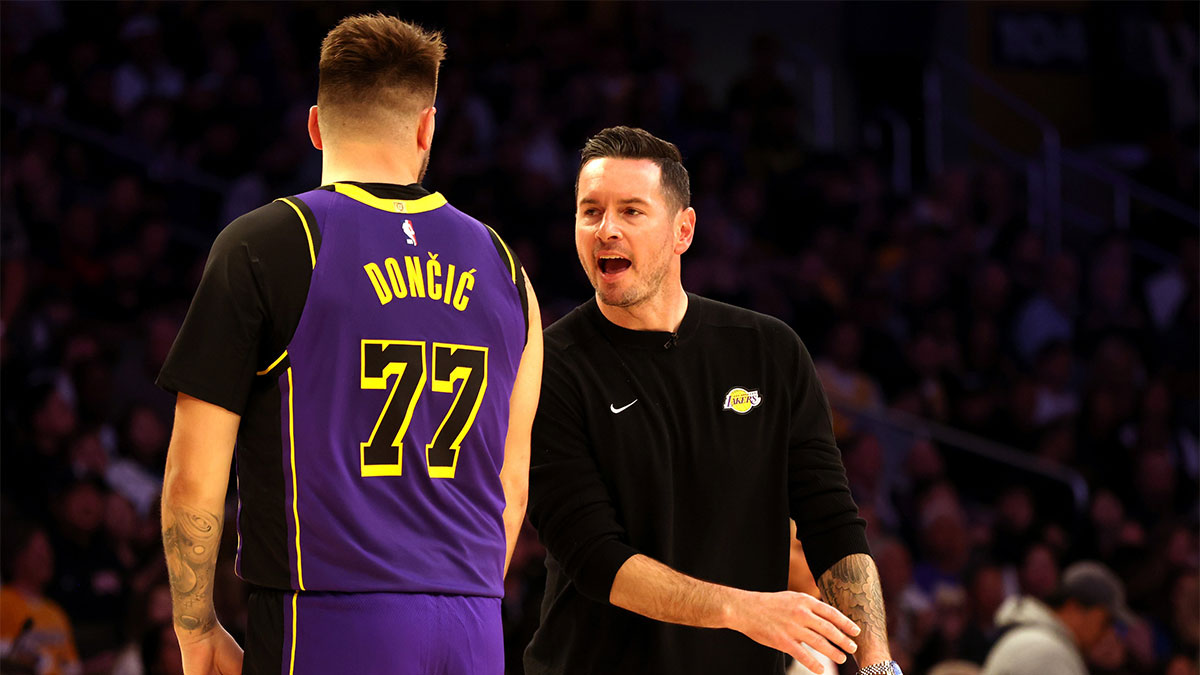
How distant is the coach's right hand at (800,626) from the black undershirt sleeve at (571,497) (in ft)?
1.27

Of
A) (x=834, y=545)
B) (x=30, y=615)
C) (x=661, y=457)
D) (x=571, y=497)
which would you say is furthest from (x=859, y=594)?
(x=30, y=615)

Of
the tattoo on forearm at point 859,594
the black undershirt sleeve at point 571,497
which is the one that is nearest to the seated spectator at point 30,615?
the black undershirt sleeve at point 571,497

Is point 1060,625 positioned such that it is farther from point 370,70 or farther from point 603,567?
point 370,70

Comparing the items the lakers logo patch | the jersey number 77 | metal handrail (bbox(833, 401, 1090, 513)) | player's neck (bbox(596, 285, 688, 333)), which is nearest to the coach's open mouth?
player's neck (bbox(596, 285, 688, 333))

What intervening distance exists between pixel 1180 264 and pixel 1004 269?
1.90 m

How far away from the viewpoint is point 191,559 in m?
2.79

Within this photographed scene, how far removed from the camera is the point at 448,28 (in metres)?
12.5

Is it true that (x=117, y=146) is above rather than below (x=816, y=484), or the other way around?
above

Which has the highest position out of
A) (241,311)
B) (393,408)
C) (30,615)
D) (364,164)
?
(364,164)

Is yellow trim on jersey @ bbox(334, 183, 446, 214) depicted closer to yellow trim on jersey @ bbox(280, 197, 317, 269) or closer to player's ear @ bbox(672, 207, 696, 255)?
yellow trim on jersey @ bbox(280, 197, 317, 269)

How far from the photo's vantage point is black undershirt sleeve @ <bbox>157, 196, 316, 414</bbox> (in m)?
2.75

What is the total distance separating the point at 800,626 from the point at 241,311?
4.66 ft

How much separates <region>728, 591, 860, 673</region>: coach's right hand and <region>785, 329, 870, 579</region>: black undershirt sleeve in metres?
0.42

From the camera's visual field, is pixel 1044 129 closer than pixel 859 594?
No
